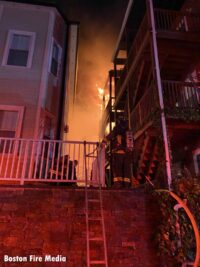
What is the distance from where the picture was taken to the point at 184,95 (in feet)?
24.0

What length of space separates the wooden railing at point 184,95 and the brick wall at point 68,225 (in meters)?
3.80

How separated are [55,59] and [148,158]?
5848mm

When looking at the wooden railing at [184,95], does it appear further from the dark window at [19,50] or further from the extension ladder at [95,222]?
the dark window at [19,50]

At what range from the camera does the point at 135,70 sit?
33.7 ft

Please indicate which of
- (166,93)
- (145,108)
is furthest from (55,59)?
(166,93)

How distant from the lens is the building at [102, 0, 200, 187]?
21.0 ft

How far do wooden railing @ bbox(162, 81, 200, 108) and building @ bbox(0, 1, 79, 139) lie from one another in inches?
174

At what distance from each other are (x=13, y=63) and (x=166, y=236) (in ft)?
26.1

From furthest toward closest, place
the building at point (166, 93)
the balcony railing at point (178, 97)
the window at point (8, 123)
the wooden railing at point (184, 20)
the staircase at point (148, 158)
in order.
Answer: the wooden railing at point (184, 20) < the staircase at point (148, 158) < the window at point (8, 123) < the balcony railing at point (178, 97) < the building at point (166, 93)

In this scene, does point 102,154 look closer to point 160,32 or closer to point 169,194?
point 169,194

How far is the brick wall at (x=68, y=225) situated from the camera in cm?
392

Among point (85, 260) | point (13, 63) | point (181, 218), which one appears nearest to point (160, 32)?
point (13, 63)

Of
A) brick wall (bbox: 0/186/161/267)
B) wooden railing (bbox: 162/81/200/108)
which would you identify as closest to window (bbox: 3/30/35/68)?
wooden railing (bbox: 162/81/200/108)

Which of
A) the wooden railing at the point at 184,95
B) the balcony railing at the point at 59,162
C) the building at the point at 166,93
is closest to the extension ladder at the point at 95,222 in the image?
the balcony railing at the point at 59,162
